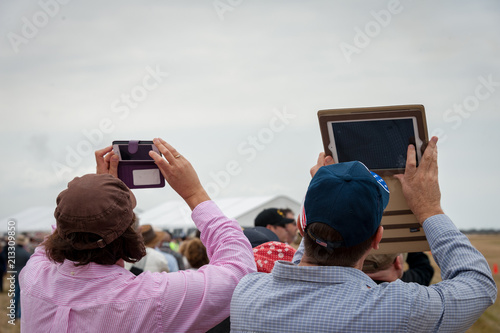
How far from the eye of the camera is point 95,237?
1455 millimetres

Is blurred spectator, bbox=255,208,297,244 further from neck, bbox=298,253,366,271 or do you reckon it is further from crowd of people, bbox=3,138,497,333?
neck, bbox=298,253,366,271

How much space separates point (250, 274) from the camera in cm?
146

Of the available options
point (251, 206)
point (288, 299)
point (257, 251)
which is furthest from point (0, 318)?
point (288, 299)

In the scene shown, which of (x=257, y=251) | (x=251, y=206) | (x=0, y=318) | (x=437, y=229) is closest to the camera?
(x=437, y=229)

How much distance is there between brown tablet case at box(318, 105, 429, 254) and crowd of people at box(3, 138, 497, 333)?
9 centimetres

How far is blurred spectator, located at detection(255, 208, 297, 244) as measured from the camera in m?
4.93

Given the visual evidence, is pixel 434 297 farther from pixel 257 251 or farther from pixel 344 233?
pixel 257 251

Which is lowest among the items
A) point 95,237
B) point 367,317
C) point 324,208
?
point 367,317

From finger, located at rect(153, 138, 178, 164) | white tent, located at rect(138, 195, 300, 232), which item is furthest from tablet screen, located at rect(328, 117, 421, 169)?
white tent, located at rect(138, 195, 300, 232)

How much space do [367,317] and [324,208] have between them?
0.29 metres

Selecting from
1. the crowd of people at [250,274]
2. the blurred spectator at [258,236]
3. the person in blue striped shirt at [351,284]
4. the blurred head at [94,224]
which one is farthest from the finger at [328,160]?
the blurred spectator at [258,236]

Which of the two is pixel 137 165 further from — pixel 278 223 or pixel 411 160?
pixel 278 223

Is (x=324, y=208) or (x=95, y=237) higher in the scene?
(x=324, y=208)

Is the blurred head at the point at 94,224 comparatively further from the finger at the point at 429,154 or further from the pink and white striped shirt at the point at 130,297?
the finger at the point at 429,154
